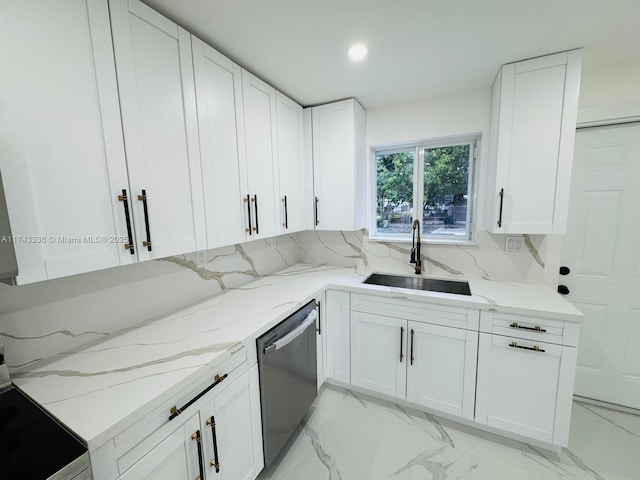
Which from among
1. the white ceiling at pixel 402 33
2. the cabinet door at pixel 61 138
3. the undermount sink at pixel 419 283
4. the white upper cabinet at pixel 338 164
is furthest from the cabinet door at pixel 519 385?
the cabinet door at pixel 61 138

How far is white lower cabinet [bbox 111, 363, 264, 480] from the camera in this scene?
0.83 metres

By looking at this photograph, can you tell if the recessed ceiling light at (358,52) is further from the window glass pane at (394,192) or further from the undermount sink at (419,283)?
the undermount sink at (419,283)

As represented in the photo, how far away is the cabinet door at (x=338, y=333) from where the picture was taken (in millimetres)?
2035

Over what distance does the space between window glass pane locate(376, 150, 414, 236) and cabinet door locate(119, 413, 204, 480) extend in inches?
83.3

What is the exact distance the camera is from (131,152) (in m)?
1.05

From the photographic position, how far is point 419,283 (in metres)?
2.21

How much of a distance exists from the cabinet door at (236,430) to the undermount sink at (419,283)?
48.7 inches

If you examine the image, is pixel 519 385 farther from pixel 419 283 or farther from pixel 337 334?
pixel 337 334

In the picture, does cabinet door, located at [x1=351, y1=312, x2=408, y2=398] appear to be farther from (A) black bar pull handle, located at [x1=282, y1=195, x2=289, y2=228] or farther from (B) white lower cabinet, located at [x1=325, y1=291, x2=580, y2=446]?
(A) black bar pull handle, located at [x1=282, y1=195, x2=289, y2=228]

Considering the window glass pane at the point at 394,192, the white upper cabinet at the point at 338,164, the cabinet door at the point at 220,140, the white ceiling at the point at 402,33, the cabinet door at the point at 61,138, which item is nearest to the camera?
the cabinet door at the point at 61,138

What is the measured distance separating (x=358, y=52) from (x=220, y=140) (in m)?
0.95

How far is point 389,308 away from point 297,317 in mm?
690

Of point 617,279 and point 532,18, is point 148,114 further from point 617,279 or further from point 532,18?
point 617,279

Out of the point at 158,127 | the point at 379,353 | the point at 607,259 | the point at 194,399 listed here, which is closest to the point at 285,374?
the point at 194,399
